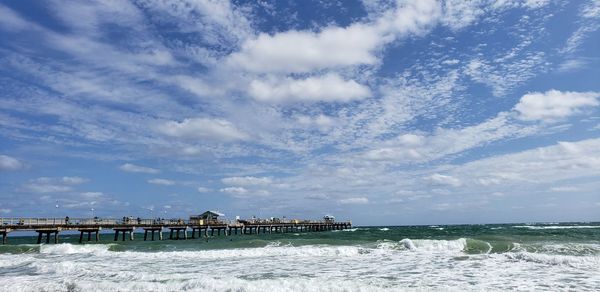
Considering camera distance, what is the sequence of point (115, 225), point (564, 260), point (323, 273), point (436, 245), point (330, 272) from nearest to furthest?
point (323, 273) < point (330, 272) < point (564, 260) < point (436, 245) < point (115, 225)

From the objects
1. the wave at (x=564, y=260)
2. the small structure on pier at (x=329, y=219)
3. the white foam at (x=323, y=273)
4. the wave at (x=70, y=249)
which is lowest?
the white foam at (x=323, y=273)

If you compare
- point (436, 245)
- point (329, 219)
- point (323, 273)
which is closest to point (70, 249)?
point (323, 273)

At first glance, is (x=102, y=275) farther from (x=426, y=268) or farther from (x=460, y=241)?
(x=460, y=241)

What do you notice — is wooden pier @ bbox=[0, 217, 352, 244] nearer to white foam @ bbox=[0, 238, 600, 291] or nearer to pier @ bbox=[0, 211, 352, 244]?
pier @ bbox=[0, 211, 352, 244]

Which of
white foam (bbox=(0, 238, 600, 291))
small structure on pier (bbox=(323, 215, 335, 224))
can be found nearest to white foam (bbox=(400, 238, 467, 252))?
white foam (bbox=(0, 238, 600, 291))

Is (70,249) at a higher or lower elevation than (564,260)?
higher

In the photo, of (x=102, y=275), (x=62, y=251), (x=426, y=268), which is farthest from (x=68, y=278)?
(x=62, y=251)

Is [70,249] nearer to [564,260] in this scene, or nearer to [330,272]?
[330,272]

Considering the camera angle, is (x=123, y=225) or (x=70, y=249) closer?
(x=70, y=249)

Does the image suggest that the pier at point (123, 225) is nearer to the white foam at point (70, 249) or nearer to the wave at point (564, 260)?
the white foam at point (70, 249)

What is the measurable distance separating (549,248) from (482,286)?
1551 centimetres

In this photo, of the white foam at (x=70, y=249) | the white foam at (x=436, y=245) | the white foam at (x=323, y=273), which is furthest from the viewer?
the white foam at (x=70, y=249)

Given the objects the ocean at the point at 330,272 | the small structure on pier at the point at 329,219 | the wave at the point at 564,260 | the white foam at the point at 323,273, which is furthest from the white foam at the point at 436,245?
the small structure on pier at the point at 329,219

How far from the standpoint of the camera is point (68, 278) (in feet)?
61.1
